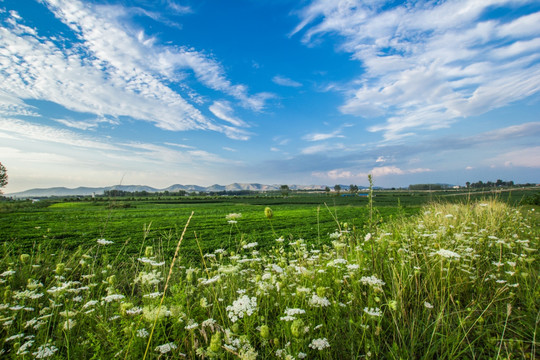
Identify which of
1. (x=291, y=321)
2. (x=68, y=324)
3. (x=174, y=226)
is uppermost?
(x=68, y=324)

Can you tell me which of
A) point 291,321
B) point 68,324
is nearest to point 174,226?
point 68,324

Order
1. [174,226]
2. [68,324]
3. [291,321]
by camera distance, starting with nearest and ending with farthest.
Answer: [68,324], [291,321], [174,226]

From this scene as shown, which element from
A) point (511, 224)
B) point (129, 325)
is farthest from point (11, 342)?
point (511, 224)

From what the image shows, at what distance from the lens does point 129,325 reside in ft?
6.39

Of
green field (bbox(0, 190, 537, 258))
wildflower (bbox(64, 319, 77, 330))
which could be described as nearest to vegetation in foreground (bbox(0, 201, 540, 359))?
wildflower (bbox(64, 319, 77, 330))

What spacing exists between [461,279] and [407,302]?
1026 millimetres

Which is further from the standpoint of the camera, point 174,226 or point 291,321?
point 174,226

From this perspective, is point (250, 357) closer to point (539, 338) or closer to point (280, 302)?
point (280, 302)

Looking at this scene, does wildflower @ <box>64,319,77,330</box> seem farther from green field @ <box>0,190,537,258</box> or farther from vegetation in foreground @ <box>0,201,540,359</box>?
green field @ <box>0,190,537,258</box>

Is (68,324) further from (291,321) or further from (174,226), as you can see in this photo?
(174,226)

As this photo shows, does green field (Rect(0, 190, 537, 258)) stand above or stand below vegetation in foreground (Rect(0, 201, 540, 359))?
below

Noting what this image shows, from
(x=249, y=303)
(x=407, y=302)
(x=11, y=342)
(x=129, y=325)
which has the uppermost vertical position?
(x=249, y=303)

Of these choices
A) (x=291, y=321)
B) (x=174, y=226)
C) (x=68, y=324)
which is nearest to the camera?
(x=68, y=324)

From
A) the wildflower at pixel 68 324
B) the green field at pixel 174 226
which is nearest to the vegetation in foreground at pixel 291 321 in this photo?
the wildflower at pixel 68 324
